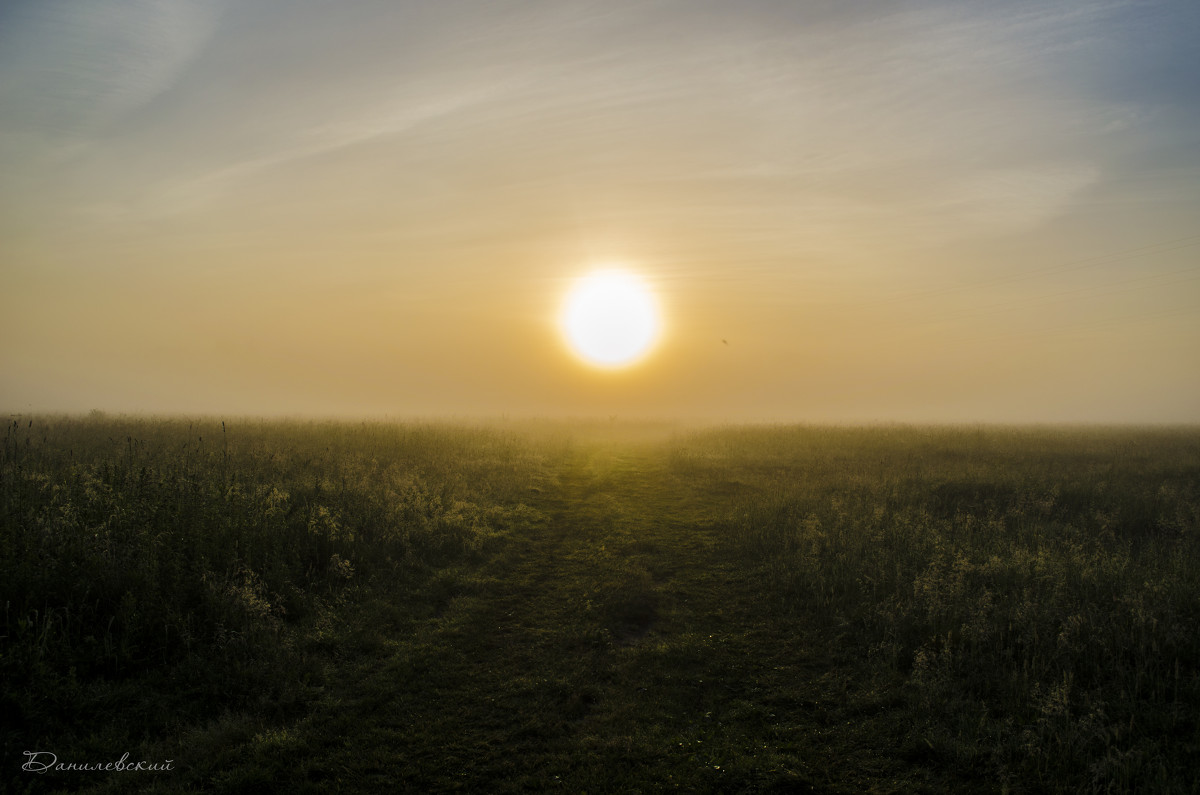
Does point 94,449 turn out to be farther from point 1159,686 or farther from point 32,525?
point 1159,686

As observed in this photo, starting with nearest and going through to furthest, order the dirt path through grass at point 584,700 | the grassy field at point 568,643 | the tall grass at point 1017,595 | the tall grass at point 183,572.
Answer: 1. the dirt path through grass at point 584,700
2. the grassy field at point 568,643
3. the tall grass at point 1017,595
4. the tall grass at point 183,572

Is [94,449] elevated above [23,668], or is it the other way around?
[94,449]

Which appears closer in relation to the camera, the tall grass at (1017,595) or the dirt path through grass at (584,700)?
the dirt path through grass at (584,700)

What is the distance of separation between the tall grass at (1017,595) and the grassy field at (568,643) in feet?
0.18

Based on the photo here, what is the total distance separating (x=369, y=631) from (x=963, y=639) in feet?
29.4

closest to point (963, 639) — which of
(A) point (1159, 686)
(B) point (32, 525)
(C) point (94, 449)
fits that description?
(A) point (1159, 686)

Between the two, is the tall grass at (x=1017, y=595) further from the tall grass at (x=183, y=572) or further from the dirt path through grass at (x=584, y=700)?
the tall grass at (x=183, y=572)

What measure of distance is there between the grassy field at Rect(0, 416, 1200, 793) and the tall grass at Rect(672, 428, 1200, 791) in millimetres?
54

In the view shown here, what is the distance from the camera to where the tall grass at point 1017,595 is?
247 inches

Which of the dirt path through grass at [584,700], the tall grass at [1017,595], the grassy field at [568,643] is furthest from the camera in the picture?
the tall grass at [1017,595]

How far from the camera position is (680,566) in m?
12.7
